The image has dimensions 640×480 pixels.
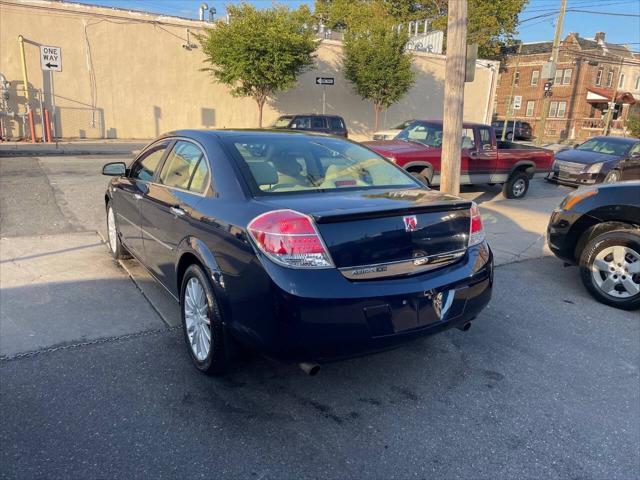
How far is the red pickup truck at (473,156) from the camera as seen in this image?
32.1 ft

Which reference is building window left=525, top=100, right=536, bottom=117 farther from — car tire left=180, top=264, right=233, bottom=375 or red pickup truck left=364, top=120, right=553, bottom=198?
car tire left=180, top=264, right=233, bottom=375

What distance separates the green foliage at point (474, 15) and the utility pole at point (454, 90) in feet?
117

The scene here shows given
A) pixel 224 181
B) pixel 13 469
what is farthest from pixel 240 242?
pixel 13 469

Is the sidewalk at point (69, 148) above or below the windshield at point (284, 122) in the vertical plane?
below

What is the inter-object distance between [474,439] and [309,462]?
962 millimetres

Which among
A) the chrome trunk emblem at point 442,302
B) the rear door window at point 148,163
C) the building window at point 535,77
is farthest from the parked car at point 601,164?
the building window at point 535,77

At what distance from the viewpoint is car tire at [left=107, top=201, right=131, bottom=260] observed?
5.38 metres

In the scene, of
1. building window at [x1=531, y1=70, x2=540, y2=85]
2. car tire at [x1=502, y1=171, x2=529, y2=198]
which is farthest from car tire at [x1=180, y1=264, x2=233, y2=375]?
building window at [x1=531, y1=70, x2=540, y2=85]

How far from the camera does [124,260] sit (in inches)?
219

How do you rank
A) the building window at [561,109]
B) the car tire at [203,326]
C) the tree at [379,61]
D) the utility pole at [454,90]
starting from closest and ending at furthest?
the car tire at [203,326]
the utility pole at [454,90]
the tree at [379,61]
the building window at [561,109]

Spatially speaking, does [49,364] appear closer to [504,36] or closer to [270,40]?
[270,40]

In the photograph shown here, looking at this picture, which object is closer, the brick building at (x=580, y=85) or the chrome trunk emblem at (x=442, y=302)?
the chrome trunk emblem at (x=442, y=302)

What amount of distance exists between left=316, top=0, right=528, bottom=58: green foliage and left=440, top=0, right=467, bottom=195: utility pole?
117 ft

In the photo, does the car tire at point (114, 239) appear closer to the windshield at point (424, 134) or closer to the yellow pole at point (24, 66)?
the windshield at point (424, 134)
